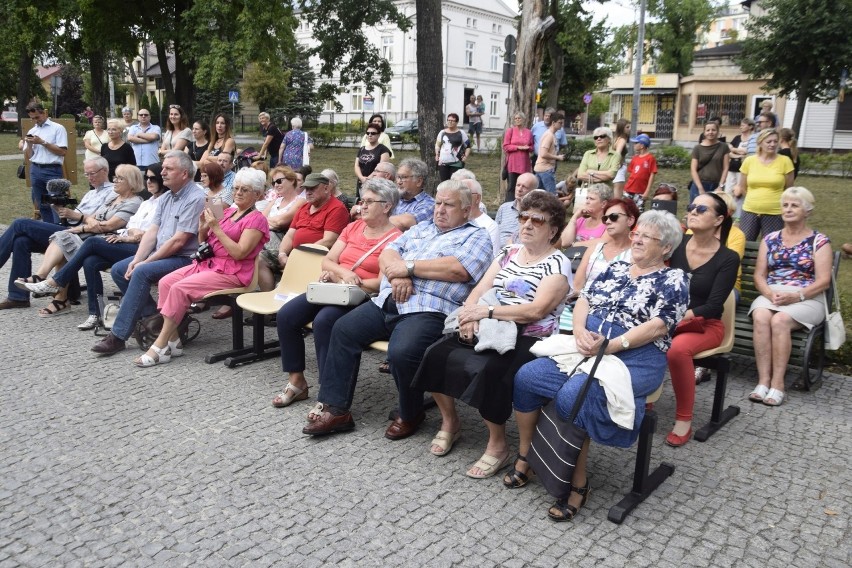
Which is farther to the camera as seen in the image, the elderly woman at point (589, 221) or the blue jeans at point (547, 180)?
the blue jeans at point (547, 180)

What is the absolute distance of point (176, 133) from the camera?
35.5 ft

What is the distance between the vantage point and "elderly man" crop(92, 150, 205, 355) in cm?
593

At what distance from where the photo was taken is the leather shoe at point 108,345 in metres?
5.89

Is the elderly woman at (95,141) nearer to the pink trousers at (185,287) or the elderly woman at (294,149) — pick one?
the elderly woman at (294,149)

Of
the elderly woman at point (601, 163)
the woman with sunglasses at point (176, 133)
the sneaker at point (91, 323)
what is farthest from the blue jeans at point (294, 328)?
the woman with sunglasses at point (176, 133)

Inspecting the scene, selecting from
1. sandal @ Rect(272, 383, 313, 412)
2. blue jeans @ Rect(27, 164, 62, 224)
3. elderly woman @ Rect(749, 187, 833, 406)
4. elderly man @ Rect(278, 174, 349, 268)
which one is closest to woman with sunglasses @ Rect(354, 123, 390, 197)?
elderly man @ Rect(278, 174, 349, 268)

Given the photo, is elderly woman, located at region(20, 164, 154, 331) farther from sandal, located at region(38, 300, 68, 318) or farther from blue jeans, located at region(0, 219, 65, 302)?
blue jeans, located at region(0, 219, 65, 302)

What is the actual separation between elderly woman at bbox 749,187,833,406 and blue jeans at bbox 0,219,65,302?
6330 millimetres

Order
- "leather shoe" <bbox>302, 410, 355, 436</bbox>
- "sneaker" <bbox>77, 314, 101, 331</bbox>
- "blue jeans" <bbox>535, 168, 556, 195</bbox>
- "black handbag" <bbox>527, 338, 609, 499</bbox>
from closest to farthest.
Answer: "black handbag" <bbox>527, 338, 609, 499</bbox> → "leather shoe" <bbox>302, 410, 355, 436</bbox> → "sneaker" <bbox>77, 314, 101, 331</bbox> → "blue jeans" <bbox>535, 168, 556, 195</bbox>

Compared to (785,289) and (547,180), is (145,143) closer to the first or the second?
(547,180)

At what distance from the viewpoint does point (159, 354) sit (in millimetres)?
5754

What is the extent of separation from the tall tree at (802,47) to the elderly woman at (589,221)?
61.6ft

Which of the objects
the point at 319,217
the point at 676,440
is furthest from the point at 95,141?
the point at 676,440

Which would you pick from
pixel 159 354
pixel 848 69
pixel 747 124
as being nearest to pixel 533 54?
pixel 747 124
